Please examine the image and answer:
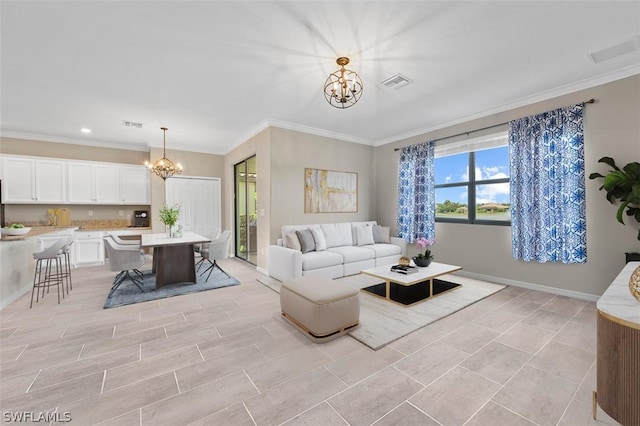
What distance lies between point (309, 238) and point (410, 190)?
8.19 feet

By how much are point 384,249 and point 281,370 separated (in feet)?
12.0

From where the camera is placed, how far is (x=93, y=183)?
597 centimetres

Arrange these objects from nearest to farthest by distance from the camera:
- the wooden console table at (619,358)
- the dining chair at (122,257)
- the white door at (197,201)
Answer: the wooden console table at (619,358) < the dining chair at (122,257) < the white door at (197,201)

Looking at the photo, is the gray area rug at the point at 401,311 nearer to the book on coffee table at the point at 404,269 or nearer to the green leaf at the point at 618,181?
the book on coffee table at the point at 404,269

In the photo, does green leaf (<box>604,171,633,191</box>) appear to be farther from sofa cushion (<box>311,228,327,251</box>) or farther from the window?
sofa cushion (<box>311,228,327,251</box>)

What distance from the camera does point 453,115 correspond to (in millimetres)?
4711

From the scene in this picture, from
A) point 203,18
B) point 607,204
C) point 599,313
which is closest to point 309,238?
point 203,18

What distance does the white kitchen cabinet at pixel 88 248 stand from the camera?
5625mm

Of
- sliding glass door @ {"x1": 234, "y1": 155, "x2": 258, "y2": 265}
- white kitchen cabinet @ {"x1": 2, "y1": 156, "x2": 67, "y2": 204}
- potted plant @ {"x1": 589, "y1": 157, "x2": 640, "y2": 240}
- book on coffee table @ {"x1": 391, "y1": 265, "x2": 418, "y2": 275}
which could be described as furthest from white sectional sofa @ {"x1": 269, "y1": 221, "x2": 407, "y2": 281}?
white kitchen cabinet @ {"x1": 2, "y1": 156, "x2": 67, "y2": 204}

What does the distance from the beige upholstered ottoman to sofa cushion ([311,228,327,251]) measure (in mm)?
1886

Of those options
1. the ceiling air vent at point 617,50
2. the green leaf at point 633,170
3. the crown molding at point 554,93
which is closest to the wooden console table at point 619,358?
the green leaf at point 633,170

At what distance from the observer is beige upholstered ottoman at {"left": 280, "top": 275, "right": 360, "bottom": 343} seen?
8.20 ft

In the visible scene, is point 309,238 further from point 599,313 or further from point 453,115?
point 599,313

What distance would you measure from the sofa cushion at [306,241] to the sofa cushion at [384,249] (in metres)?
1.19
